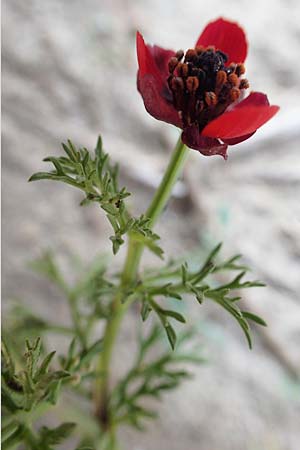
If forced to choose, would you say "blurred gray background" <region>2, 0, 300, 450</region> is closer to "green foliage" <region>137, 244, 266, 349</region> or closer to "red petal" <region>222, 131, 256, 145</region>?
"green foliage" <region>137, 244, 266, 349</region>

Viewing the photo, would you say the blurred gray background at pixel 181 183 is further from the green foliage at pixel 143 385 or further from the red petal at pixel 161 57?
the red petal at pixel 161 57

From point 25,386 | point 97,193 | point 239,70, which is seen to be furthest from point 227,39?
point 25,386

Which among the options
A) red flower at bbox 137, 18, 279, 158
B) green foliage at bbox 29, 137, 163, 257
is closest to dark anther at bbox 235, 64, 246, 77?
red flower at bbox 137, 18, 279, 158

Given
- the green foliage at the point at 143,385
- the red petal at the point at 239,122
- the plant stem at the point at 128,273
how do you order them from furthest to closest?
the green foliage at the point at 143,385, the plant stem at the point at 128,273, the red petal at the point at 239,122

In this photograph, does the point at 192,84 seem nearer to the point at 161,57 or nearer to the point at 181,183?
the point at 161,57

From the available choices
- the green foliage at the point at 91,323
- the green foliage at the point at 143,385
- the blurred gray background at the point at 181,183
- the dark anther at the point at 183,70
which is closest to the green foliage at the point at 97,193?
the green foliage at the point at 91,323

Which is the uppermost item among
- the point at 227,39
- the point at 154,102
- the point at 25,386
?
the point at 227,39
